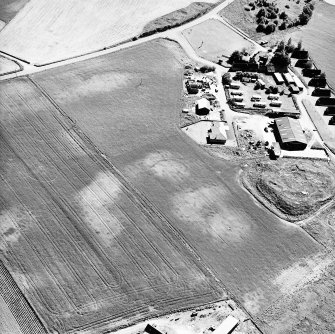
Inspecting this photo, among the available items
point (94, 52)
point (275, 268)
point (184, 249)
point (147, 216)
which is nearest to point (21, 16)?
point (94, 52)

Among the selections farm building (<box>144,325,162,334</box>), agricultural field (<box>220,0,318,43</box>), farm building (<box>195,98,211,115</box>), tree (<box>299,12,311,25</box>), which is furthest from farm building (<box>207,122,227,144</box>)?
tree (<box>299,12,311,25</box>)

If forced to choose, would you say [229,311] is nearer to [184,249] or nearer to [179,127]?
[184,249]

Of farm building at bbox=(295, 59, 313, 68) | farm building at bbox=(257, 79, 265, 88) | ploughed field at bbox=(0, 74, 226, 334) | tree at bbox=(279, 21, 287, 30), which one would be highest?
tree at bbox=(279, 21, 287, 30)

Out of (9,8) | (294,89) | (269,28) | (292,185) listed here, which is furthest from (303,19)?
(9,8)

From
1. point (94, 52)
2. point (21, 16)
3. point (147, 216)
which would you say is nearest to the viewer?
point (147, 216)

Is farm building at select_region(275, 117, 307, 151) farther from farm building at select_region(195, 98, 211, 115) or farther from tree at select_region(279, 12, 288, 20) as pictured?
tree at select_region(279, 12, 288, 20)

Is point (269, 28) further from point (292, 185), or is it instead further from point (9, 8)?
point (9, 8)
